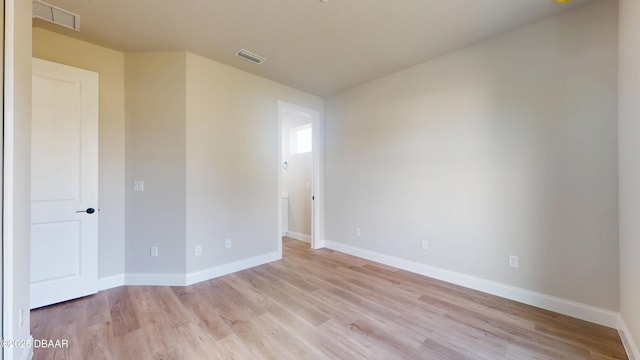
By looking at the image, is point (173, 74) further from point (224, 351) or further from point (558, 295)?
point (558, 295)

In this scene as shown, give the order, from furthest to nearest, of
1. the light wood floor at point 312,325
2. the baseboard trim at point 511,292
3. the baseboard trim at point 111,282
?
the baseboard trim at point 111,282 → the baseboard trim at point 511,292 → the light wood floor at point 312,325

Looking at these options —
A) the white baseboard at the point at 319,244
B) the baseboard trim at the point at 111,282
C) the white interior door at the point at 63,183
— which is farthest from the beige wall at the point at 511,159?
the white interior door at the point at 63,183

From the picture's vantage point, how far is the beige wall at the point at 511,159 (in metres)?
2.07

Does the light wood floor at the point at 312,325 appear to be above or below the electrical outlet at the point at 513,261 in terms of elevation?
below

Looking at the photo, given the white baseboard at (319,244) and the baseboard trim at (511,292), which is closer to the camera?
the baseboard trim at (511,292)

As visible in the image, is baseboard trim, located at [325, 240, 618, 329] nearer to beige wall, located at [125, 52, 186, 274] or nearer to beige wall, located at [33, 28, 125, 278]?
beige wall, located at [125, 52, 186, 274]

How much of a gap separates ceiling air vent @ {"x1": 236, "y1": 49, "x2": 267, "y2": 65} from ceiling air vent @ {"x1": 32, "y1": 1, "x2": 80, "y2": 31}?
4.64 ft

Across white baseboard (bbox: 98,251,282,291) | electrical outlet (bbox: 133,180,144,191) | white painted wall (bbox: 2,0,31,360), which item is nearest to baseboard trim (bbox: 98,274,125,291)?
white baseboard (bbox: 98,251,282,291)

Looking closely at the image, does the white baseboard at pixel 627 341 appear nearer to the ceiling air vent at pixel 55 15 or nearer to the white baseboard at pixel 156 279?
the white baseboard at pixel 156 279

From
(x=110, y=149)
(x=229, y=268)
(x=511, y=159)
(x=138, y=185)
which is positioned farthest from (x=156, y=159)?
(x=511, y=159)

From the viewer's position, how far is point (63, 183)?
96.6 inches

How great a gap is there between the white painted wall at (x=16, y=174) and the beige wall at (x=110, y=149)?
113 centimetres

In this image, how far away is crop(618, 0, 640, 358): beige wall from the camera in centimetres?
158

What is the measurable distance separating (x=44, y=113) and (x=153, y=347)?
7.74ft
